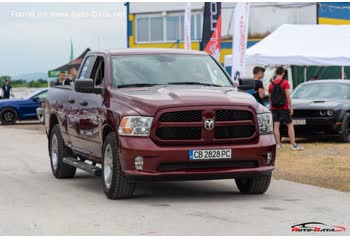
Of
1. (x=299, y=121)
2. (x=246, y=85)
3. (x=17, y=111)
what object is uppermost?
(x=246, y=85)

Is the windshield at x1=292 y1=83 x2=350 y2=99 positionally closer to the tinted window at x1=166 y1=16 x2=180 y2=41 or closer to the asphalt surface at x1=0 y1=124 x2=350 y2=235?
the asphalt surface at x1=0 y1=124 x2=350 y2=235

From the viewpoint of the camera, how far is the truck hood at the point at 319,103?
19.5 meters

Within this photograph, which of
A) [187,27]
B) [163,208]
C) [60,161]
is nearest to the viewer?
[163,208]

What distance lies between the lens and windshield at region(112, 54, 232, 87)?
10961mm

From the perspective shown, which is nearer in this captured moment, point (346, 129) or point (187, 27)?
point (346, 129)

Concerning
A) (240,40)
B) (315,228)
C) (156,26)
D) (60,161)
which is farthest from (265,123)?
(156,26)

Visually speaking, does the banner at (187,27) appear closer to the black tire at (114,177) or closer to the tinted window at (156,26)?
the black tire at (114,177)

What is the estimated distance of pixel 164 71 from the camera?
11.1m

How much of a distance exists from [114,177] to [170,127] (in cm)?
88

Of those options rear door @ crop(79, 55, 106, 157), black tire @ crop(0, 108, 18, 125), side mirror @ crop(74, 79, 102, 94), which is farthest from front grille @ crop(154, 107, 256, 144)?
black tire @ crop(0, 108, 18, 125)

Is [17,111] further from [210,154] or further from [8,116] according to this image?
[210,154]

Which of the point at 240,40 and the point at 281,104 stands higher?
the point at 240,40

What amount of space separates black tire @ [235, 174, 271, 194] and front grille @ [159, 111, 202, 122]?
1131mm

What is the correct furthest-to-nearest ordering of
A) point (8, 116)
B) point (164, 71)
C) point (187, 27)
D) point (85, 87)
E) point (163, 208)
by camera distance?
point (8, 116)
point (187, 27)
point (164, 71)
point (85, 87)
point (163, 208)
